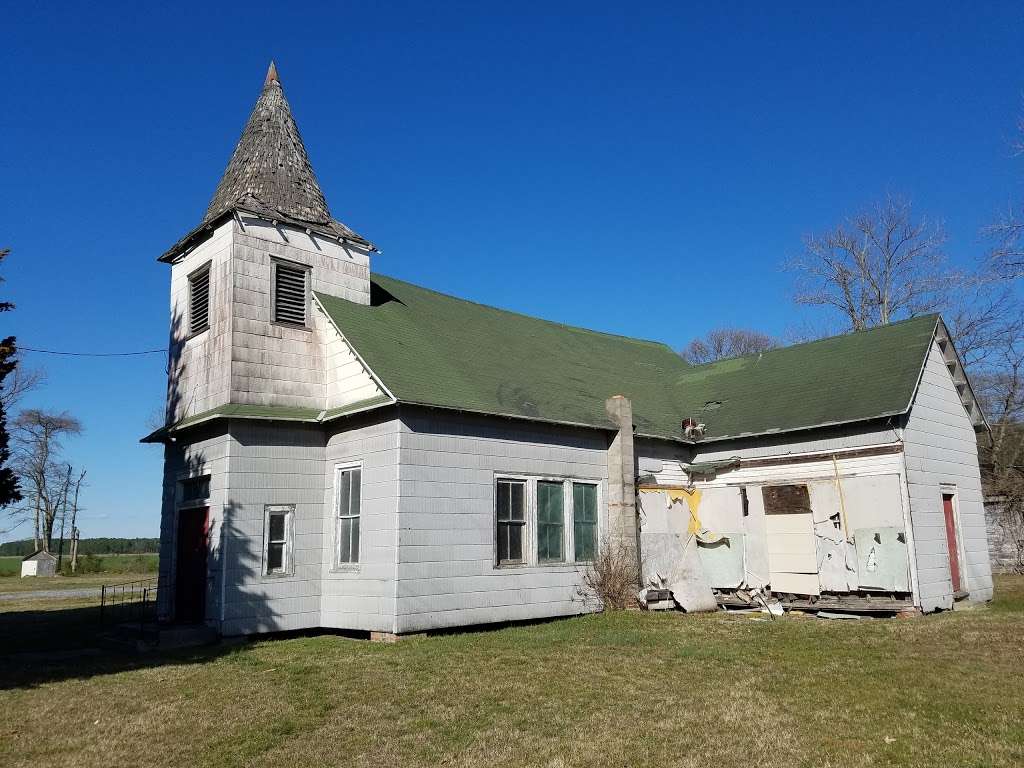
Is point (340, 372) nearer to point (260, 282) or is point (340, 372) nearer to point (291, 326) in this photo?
point (291, 326)

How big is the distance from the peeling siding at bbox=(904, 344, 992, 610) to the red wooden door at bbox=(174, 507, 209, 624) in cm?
1398

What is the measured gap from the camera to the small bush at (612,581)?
56.3 feet

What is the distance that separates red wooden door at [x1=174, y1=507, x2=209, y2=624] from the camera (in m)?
15.6

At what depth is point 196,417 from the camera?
51.5 ft

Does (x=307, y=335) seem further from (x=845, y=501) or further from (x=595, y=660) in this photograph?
(x=845, y=501)

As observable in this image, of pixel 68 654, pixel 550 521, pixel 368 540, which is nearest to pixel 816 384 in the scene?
pixel 550 521

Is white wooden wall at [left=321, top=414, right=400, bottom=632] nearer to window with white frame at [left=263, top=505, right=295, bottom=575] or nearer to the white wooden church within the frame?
the white wooden church

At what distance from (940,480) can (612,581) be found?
25.3 ft

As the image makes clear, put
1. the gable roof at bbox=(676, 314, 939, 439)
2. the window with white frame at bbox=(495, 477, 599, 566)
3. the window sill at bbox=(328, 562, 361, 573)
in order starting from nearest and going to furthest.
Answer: the window sill at bbox=(328, 562, 361, 573) < the window with white frame at bbox=(495, 477, 599, 566) < the gable roof at bbox=(676, 314, 939, 439)

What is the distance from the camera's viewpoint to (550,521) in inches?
665

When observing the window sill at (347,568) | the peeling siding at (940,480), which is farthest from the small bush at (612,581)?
the peeling siding at (940,480)

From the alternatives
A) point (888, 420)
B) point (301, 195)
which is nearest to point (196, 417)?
point (301, 195)

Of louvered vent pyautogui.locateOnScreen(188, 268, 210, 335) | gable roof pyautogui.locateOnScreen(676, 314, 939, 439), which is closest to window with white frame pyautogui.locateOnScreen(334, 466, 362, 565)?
louvered vent pyautogui.locateOnScreen(188, 268, 210, 335)

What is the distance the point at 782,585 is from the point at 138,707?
13059 millimetres
